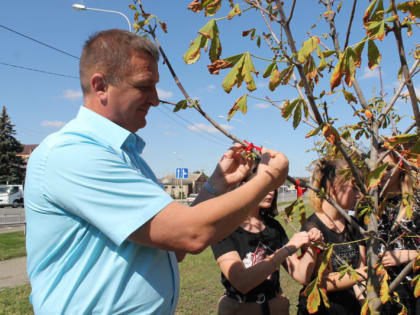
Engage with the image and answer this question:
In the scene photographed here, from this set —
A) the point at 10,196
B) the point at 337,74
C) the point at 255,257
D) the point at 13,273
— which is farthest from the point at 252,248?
the point at 10,196

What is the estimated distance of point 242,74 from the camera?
1.21 meters

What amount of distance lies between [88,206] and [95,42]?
0.70m

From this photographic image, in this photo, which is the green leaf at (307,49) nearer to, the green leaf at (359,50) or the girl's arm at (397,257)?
the green leaf at (359,50)

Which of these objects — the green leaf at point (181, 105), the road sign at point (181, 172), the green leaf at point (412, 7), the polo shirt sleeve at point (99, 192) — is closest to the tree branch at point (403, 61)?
the green leaf at point (412, 7)

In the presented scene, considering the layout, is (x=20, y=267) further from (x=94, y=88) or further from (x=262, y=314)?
(x=94, y=88)

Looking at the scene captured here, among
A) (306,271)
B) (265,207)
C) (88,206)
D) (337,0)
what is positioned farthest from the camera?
→ (265,207)

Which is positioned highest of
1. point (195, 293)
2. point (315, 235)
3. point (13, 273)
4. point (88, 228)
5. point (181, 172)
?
point (88, 228)

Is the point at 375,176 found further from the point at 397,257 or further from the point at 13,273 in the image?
the point at 13,273

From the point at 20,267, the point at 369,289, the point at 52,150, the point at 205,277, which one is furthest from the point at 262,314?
the point at 20,267

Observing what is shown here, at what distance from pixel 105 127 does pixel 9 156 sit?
51.3 m

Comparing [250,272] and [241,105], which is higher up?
[241,105]

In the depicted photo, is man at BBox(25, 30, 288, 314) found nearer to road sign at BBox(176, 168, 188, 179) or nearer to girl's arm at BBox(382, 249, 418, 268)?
girl's arm at BBox(382, 249, 418, 268)

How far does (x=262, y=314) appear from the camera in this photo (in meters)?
2.41

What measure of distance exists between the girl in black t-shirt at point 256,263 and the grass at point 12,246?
8.00 metres
